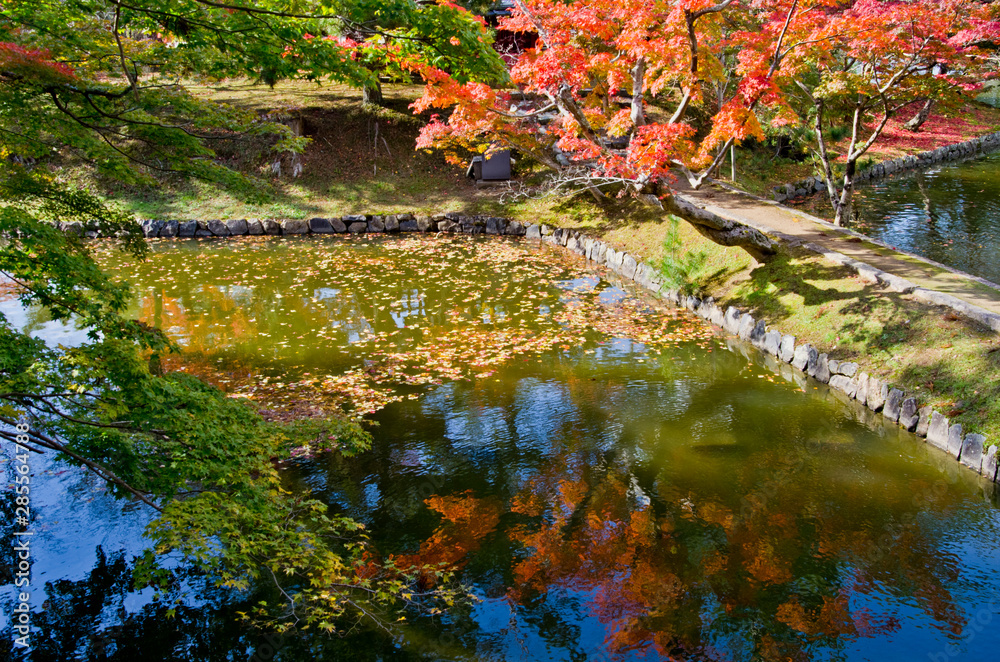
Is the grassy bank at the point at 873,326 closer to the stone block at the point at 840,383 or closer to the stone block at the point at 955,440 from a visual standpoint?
the stone block at the point at 955,440

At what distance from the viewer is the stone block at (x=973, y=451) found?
21.6ft

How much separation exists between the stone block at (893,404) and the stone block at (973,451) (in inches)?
33.8

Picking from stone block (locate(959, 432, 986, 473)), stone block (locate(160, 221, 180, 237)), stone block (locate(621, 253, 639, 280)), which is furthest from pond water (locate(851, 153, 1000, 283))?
stone block (locate(160, 221, 180, 237))

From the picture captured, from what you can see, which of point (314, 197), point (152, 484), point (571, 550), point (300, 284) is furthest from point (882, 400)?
point (314, 197)

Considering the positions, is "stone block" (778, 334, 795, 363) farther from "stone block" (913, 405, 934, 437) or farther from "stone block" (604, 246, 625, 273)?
"stone block" (604, 246, 625, 273)

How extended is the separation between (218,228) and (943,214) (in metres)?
18.5

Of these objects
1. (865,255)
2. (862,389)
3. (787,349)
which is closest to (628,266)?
(865,255)

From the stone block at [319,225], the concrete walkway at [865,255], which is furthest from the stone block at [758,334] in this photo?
the stone block at [319,225]

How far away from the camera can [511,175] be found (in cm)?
1970

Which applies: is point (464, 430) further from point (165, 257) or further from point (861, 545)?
point (165, 257)

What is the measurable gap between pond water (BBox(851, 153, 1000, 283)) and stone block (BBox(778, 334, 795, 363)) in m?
4.61

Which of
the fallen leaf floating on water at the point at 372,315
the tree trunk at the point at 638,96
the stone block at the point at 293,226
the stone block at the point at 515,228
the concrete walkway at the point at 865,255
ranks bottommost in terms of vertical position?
the fallen leaf floating on water at the point at 372,315

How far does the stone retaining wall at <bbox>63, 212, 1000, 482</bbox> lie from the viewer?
7.00 meters

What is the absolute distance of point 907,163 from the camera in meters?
22.3
